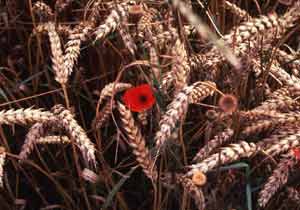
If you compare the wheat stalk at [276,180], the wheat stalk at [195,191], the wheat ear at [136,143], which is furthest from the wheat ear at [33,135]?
the wheat stalk at [276,180]

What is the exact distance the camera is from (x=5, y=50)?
165 cm

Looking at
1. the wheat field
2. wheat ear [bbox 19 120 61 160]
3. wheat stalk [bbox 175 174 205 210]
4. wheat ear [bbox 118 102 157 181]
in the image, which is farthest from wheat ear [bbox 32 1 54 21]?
wheat stalk [bbox 175 174 205 210]

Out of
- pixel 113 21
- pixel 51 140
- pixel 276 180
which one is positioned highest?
pixel 113 21

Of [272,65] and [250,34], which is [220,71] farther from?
[250,34]

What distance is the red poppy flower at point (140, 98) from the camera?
108 cm

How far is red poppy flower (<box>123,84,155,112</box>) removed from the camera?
1.08m

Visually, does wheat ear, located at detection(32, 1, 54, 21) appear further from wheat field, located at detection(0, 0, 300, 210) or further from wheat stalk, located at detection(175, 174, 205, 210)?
wheat stalk, located at detection(175, 174, 205, 210)

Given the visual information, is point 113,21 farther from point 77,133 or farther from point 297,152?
point 297,152

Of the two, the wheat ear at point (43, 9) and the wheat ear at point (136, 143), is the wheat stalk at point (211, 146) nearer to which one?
the wheat ear at point (136, 143)

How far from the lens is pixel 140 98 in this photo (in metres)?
1.10

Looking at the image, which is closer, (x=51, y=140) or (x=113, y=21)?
(x=113, y=21)

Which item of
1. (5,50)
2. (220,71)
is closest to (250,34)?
(220,71)

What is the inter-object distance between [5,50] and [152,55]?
0.69m

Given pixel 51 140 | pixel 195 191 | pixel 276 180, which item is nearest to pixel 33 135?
pixel 51 140
